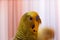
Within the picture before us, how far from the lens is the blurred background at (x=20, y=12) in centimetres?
99

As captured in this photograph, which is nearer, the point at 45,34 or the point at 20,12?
the point at 45,34

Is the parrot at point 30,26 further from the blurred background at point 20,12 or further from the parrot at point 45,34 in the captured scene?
the blurred background at point 20,12

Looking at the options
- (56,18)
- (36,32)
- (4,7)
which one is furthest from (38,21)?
(4,7)

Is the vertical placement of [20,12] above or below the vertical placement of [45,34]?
above

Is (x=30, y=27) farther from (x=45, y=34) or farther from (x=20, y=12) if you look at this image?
(x=20, y=12)

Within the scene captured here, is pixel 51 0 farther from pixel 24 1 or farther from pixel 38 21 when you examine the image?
pixel 38 21

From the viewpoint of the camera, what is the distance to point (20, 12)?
1.04 metres

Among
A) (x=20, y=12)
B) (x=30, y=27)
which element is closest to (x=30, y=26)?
(x=30, y=27)

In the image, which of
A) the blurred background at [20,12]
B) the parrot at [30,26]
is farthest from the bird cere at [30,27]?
the blurred background at [20,12]

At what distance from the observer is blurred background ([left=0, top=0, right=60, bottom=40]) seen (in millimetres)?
989

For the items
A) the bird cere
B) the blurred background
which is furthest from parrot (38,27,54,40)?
the blurred background

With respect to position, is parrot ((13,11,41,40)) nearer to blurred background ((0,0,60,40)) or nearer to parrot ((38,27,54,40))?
parrot ((38,27,54,40))

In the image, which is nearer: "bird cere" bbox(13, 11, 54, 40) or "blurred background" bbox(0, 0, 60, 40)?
"bird cere" bbox(13, 11, 54, 40)

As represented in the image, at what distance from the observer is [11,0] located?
1059mm
